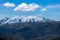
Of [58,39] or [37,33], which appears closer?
[58,39]

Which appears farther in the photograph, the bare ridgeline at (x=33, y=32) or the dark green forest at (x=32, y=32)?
the bare ridgeline at (x=33, y=32)

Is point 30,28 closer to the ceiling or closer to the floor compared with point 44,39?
closer to the ceiling

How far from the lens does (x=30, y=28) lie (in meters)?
85.7

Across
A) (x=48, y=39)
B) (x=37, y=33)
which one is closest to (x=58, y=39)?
(x=48, y=39)

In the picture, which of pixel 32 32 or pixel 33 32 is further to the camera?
pixel 32 32

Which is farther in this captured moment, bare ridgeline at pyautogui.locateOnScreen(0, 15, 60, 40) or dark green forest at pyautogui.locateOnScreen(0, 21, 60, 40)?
bare ridgeline at pyautogui.locateOnScreen(0, 15, 60, 40)

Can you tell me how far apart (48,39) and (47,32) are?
639 inches

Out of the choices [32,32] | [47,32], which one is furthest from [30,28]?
[47,32]

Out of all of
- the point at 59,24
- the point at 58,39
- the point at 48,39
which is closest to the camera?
the point at 58,39

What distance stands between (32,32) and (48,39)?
18.9 m

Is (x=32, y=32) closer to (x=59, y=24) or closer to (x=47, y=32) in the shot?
(x=47, y=32)

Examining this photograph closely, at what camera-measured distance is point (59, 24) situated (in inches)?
3231

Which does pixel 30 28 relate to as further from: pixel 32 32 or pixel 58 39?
pixel 58 39

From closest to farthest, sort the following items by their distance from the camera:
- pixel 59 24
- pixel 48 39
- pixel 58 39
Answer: pixel 58 39
pixel 48 39
pixel 59 24
